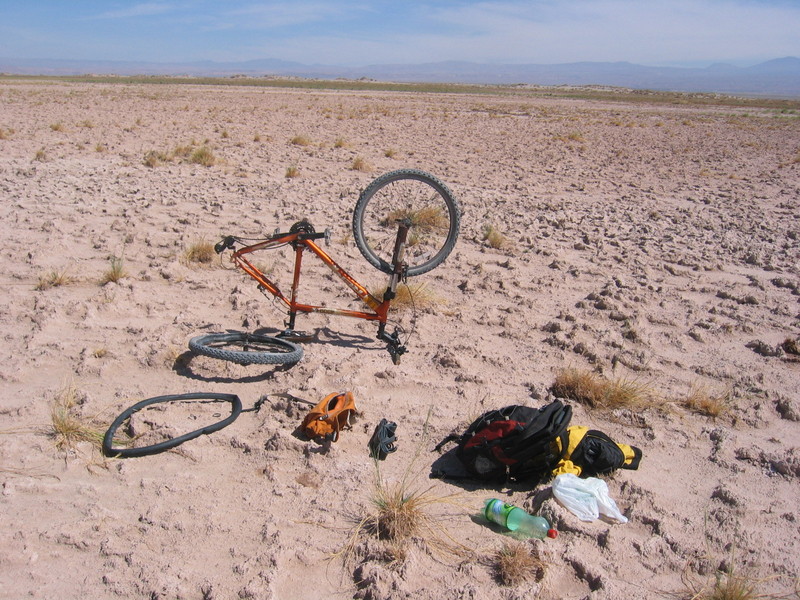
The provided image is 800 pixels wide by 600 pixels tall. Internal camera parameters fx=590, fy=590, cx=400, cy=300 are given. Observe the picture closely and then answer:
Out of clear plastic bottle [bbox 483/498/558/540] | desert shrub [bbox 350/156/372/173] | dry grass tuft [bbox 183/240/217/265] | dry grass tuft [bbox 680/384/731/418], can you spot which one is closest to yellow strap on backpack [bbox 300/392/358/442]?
clear plastic bottle [bbox 483/498/558/540]

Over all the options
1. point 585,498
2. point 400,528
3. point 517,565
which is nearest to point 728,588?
point 585,498

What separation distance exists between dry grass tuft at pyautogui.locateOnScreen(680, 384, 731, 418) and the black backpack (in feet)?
3.83

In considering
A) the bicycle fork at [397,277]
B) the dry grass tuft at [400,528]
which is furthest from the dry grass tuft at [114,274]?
the dry grass tuft at [400,528]

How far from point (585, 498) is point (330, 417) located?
4.53ft

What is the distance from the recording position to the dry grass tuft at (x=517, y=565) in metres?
2.44

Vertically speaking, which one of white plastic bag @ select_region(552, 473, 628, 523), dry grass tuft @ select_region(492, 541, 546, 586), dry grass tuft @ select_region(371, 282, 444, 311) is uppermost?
dry grass tuft @ select_region(371, 282, 444, 311)

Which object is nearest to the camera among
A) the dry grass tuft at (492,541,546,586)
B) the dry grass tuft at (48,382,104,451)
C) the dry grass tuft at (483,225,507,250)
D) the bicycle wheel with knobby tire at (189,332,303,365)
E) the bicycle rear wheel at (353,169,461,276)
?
the dry grass tuft at (492,541,546,586)

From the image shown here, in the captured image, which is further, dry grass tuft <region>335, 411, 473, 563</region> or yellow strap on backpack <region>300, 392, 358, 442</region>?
yellow strap on backpack <region>300, 392, 358, 442</region>

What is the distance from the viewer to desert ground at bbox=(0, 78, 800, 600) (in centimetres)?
251

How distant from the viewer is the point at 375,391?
394 cm

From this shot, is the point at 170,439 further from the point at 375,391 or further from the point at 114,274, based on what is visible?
the point at 114,274

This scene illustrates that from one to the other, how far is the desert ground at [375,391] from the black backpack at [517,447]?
11 centimetres

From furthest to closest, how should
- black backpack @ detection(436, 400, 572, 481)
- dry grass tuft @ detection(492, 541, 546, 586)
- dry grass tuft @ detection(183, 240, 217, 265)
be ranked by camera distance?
dry grass tuft @ detection(183, 240, 217, 265)
black backpack @ detection(436, 400, 572, 481)
dry grass tuft @ detection(492, 541, 546, 586)

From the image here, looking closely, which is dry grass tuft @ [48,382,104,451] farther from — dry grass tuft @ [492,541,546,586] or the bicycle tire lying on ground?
dry grass tuft @ [492,541,546,586]
